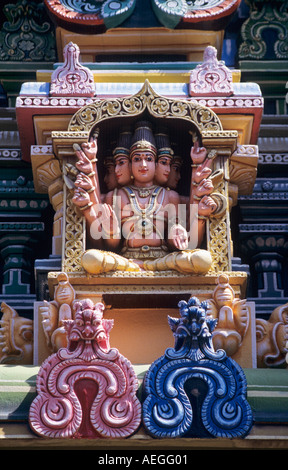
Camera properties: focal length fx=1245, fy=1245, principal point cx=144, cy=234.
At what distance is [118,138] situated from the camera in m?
11.9

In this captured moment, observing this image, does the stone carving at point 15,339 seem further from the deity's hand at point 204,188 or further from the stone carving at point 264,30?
the stone carving at point 264,30

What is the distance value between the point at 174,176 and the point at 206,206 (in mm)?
759

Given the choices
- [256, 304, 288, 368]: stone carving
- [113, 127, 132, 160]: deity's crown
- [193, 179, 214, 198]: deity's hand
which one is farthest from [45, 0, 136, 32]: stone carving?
[256, 304, 288, 368]: stone carving

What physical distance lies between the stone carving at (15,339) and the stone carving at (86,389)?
1.25 m

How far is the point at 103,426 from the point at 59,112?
142 inches

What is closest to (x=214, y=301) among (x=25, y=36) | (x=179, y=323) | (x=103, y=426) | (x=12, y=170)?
(x=179, y=323)

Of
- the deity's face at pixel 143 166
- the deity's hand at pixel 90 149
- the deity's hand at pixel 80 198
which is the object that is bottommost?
the deity's hand at pixel 80 198

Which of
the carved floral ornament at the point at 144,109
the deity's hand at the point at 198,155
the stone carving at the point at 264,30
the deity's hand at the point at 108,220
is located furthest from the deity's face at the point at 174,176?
the stone carving at the point at 264,30

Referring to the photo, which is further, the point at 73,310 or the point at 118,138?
the point at 118,138

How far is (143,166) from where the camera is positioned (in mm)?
11531

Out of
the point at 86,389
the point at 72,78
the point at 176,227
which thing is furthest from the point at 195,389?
the point at 72,78

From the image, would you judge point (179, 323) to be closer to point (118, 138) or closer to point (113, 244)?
point (113, 244)

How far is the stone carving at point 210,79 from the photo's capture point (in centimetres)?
1199

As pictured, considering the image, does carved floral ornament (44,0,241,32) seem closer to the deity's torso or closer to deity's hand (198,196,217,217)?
the deity's torso
